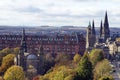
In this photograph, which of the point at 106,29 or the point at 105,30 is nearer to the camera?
the point at 106,29

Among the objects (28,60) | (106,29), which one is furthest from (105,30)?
(28,60)

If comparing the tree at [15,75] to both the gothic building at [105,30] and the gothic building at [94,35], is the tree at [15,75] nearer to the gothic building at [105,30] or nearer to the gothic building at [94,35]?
the gothic building at [94,35]

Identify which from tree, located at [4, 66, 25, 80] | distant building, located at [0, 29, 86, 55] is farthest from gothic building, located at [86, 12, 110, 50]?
tree, located at [4, 66, 25, 80]

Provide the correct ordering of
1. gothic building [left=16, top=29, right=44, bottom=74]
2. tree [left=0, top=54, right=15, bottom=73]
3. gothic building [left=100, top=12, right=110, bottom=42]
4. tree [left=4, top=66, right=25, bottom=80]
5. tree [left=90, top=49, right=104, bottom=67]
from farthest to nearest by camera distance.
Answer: gothic building [left=100, top=12, right=110, bottom=42] → tree [left=90, top=49, right=104, bottom=67] → gothic building [left=16, top=29, right=44, bottom=74] → tree [left=0, top=54, right=15, bottom=73] → tree [left=4, top=66, right=25, bottom=80]

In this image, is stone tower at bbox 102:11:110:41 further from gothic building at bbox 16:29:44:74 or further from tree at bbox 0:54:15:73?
tree at bbox 0:54:15:73

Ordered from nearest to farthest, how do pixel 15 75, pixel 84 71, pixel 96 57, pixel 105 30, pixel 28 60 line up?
pixel 84 71, pixel 15 75, pixel 28 60, pixel 96 57, pixel 105 30

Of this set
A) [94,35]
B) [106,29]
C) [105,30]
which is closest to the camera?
[94,35]

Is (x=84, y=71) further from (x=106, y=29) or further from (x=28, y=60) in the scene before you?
(x=106, y=29)

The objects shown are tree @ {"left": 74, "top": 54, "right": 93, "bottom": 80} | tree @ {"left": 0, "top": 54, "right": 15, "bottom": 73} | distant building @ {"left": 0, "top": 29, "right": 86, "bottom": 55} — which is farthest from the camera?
distant building @ {"left": 0, "top": 29, "right": 86, "bottom": 55}

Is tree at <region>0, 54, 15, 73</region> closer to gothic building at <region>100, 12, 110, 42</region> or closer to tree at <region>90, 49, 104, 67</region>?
tree at <region>90, 49, 104, 67</region>

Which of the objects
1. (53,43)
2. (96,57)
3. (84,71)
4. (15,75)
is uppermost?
(53,43)

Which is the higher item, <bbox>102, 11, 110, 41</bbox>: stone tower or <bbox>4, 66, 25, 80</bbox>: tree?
<bbox>102, 11, 110, 41</bbox>: stone tower

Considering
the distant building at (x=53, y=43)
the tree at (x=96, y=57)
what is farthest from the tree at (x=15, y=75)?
the distant building at (x=53, y=43)

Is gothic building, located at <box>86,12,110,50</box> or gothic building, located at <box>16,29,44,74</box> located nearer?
gothic building, located at <box>16,29,44,74</box>
